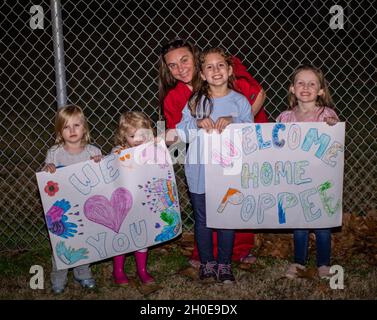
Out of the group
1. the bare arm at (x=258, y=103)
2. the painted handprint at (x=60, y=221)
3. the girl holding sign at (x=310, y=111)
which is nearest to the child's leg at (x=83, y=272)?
the painted handprint at (x=60, y=221)

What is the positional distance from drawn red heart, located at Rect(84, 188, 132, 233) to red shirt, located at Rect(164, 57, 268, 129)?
0.54m

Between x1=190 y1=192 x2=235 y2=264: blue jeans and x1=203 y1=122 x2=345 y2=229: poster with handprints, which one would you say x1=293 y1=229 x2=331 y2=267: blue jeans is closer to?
x1=203 y1=122 x2=345 y2=229: poster with handprints

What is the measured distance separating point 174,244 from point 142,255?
2.05 ft

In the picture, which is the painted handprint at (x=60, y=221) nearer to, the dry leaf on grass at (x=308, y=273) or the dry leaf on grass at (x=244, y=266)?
the dry leaf on grass at (x=244, y=266)

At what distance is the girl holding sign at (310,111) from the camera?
343 centimetres

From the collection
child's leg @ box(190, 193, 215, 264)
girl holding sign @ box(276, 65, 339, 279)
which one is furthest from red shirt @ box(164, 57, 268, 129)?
child's leg @ box(190, 193, 215, 264)

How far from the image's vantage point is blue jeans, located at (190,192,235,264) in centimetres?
354

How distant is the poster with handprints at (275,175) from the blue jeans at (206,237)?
0.08 metres

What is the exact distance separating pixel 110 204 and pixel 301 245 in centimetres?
123

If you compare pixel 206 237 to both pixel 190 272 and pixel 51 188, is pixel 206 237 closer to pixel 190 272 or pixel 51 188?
pixel 190 272

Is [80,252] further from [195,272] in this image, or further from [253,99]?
[253,99]

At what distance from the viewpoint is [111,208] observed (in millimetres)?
3436

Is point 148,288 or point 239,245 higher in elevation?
point 239,245

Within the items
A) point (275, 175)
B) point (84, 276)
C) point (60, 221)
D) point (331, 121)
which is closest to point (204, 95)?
point (275, 175)
